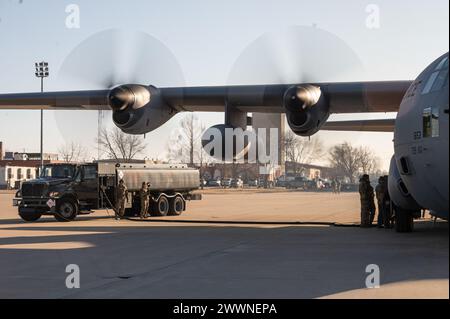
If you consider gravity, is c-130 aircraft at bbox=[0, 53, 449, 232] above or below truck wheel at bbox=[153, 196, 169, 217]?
above

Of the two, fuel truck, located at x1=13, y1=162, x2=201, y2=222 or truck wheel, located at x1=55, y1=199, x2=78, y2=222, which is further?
fuel truck, located at x1=13, y1=162, x2=201, y2=222

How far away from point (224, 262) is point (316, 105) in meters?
6.71

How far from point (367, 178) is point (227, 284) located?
11.0m

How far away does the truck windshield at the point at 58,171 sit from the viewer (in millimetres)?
22592

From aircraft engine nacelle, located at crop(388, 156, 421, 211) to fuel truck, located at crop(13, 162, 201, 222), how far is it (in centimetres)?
1126

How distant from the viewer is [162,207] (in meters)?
24.7

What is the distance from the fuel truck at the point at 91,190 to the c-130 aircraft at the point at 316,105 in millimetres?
2492

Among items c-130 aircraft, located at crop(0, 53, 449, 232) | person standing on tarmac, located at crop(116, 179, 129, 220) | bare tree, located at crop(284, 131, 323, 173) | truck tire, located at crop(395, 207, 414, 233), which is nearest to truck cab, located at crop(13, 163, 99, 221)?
person standing on tarmac, located at crop(116, 179, 129, 220)

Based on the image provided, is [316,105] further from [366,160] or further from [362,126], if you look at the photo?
[366,160]

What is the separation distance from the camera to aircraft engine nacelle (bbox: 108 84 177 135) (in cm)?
1747

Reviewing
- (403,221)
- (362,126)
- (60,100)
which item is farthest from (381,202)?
(60,100)

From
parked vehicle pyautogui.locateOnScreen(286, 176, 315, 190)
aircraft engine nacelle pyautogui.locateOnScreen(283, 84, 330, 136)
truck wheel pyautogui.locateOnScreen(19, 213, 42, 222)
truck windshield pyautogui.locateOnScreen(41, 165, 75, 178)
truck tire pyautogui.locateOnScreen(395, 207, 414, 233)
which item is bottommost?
truck wheel pyautogui.locateOnScreen(19, 213, 42, 222)

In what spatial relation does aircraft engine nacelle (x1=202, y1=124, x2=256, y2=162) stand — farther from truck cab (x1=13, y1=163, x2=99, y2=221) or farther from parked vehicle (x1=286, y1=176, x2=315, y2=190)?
parked vehicle (x1=286, y1=176, x2=315, y2=190)
